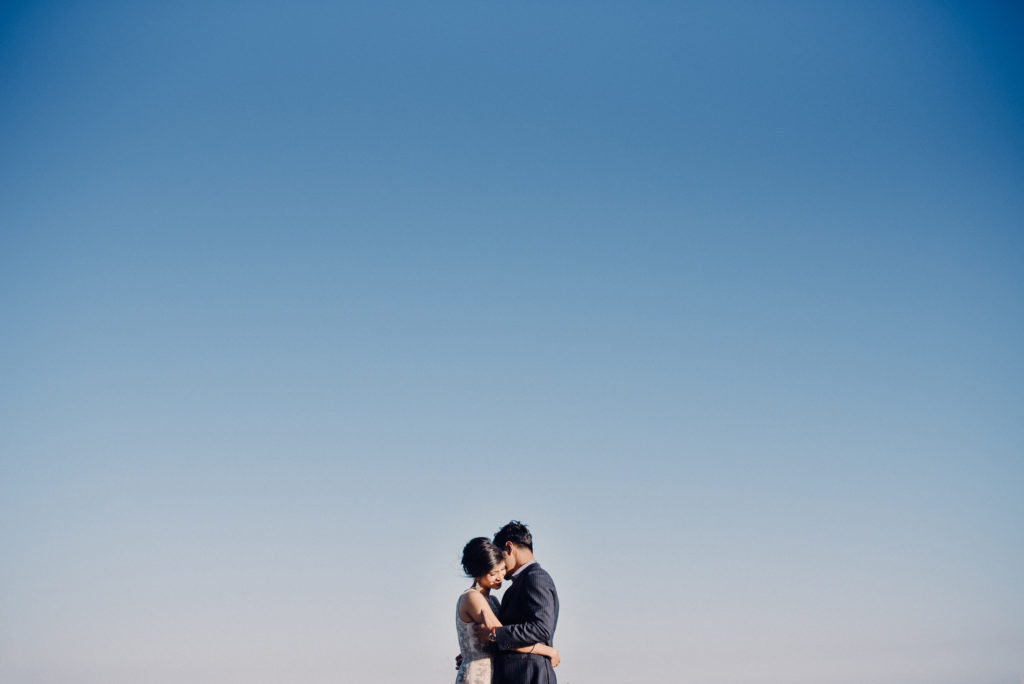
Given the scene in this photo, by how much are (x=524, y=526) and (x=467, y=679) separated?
1.93m

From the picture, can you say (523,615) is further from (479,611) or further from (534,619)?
(479,611)

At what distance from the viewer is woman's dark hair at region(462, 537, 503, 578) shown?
11.3 metres

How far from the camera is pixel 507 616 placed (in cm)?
1145

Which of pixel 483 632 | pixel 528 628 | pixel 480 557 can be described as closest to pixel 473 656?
pixel 483 632

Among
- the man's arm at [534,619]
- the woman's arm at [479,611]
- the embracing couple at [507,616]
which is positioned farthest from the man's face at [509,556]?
the woman's arm at [479,611]

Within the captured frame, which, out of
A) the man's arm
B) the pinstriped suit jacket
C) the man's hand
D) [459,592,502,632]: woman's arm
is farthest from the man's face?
the man's hand

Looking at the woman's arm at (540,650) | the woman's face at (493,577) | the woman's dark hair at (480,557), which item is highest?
the woman's dark hair at (480,557)

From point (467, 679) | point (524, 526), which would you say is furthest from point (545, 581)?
point (467, 679)

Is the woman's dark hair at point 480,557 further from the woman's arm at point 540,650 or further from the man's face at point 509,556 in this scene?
the woman's arm at point 540,650

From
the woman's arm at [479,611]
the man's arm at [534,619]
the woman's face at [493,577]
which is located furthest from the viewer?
the woman's face at [493,577]

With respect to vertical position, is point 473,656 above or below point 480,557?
below

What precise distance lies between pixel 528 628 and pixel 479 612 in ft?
1.99

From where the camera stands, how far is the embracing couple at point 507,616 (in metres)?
11.1

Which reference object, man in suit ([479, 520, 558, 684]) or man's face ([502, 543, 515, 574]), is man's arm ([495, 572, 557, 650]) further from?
man's face ([502, 543, 515, 574])
